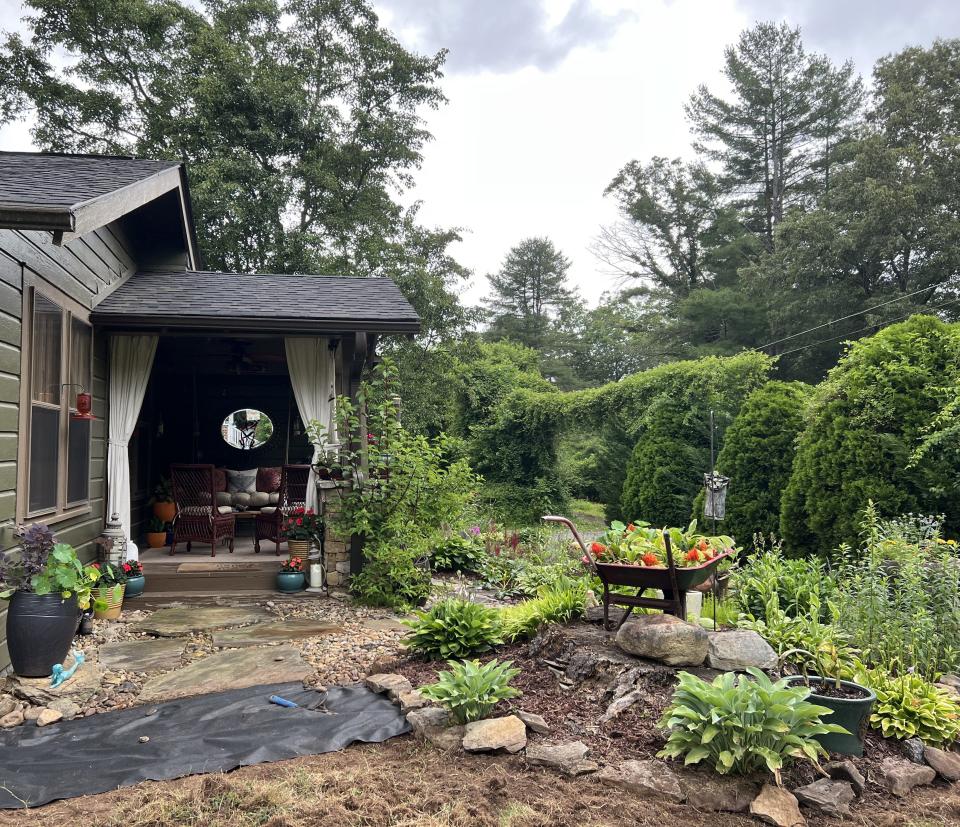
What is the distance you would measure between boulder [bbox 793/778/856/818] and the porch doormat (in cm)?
168

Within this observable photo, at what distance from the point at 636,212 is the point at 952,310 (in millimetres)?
9899

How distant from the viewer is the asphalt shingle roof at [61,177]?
3.76m

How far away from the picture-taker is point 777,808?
2.46m

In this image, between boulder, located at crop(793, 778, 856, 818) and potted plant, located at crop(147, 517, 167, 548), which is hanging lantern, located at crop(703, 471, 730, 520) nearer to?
boulder, located at crop(793, 778, 856, 818)

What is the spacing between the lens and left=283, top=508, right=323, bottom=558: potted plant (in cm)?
660

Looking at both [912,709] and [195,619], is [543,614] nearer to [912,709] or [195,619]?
[912,709]

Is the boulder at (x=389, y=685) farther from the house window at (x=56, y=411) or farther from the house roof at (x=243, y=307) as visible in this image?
the house roof at (x=243, y=307)

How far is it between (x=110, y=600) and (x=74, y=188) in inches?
122

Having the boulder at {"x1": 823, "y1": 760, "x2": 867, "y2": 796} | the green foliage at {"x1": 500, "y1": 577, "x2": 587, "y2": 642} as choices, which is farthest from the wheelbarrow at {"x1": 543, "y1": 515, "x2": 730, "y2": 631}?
the boulder at {"x1": 823, "y1": 760, "x2": 867, "y2": 796}

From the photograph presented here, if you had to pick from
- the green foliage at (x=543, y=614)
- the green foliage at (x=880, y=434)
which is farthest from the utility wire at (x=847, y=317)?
the green foliage at (x=543, y=614)

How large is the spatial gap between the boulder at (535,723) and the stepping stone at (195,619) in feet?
10.0

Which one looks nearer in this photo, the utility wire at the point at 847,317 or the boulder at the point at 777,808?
the boulder at the point at 777,808

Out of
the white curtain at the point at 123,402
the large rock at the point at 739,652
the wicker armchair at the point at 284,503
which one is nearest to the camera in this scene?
the large rock at the point at 739,652

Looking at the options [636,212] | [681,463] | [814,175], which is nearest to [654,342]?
[636,212]
